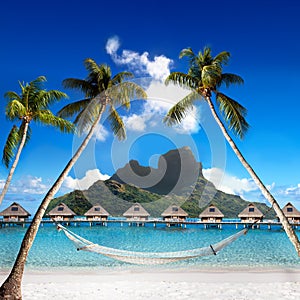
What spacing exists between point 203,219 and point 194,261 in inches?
564

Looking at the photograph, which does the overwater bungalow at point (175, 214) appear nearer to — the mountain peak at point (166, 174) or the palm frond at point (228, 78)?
the mountain peak at point (166, 174)

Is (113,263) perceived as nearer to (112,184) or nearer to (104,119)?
(104,119)

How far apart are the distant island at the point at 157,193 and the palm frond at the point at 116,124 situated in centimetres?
2943

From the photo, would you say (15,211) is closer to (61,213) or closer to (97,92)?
(61,213)

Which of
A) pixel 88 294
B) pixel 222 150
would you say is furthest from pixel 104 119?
pixel 88 294

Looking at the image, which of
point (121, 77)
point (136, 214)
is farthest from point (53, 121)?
point (136, 214)

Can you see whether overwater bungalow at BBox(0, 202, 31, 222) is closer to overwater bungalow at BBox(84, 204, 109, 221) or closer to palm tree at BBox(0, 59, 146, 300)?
overwater bungalow at BBox(84, 204, 109, 221)

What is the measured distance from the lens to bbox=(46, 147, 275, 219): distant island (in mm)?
36562

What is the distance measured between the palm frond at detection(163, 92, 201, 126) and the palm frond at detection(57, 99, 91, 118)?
1319mm

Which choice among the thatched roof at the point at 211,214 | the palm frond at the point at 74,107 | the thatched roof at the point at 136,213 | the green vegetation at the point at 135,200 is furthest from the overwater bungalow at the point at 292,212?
the palm frond at the point at 74,107

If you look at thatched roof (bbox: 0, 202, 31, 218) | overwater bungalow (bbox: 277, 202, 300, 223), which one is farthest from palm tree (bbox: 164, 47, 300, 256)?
thatched roof (bbox: 0, 202, 31, 218)

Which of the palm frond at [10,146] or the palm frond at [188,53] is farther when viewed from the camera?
the palm frond at [10,146]

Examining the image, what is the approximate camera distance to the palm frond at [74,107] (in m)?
5.04

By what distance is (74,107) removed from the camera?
16.6 ft
